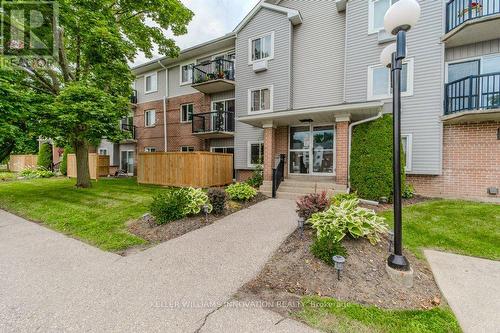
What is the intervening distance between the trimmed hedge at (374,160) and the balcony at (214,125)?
754 centimetres

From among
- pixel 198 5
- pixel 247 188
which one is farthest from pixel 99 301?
pixel 198 5

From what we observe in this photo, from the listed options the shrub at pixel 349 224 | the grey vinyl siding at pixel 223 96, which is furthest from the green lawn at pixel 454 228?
the grey vinyl siding at pixel 223 96

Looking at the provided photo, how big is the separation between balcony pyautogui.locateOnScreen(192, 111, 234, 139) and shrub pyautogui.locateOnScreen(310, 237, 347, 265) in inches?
415

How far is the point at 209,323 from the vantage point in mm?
2516

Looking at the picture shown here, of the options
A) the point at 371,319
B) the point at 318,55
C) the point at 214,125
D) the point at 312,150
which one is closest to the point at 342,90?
the point at 318,55

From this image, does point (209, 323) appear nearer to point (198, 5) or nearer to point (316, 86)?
point (316, 86)

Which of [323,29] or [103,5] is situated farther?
[323,29]

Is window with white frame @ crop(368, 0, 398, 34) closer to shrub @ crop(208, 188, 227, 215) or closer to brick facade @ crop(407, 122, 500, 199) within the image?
brick facade @ crop(407, 122, 500, 199)

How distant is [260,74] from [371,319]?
475 inches

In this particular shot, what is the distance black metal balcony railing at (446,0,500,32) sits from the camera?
7691mm

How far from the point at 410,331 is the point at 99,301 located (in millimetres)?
3540

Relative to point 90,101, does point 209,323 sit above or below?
below

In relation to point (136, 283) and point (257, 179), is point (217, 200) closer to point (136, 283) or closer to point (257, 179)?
Result: point (136, 283)

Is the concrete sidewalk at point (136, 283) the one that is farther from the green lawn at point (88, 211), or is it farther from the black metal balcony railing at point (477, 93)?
the black metal balcony railing at point (477, 93)
